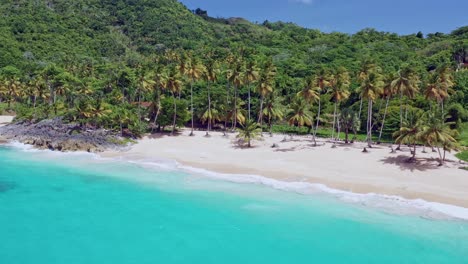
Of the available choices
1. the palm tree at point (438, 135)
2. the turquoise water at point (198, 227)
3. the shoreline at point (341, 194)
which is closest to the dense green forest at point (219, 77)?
the palm tree at point (438, 135)

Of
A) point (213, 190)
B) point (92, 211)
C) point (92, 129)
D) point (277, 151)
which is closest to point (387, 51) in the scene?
point (277, 151)

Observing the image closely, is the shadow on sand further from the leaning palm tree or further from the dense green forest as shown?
the leaning palm tree

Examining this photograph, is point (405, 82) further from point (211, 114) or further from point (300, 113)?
point (211, 114)

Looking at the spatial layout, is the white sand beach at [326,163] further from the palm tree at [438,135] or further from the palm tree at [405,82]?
the palm tree at [405,82]

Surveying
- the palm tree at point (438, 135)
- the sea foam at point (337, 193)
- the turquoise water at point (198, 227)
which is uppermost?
the palm tree at point (438, 135)

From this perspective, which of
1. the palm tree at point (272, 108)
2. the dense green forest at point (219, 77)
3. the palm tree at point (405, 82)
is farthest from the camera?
the palm tree at point (272, 108)

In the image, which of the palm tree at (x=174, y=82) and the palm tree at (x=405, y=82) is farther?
the palm tree at (x=174, y=82)

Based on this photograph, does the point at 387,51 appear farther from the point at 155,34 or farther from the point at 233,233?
the point at 233,233
